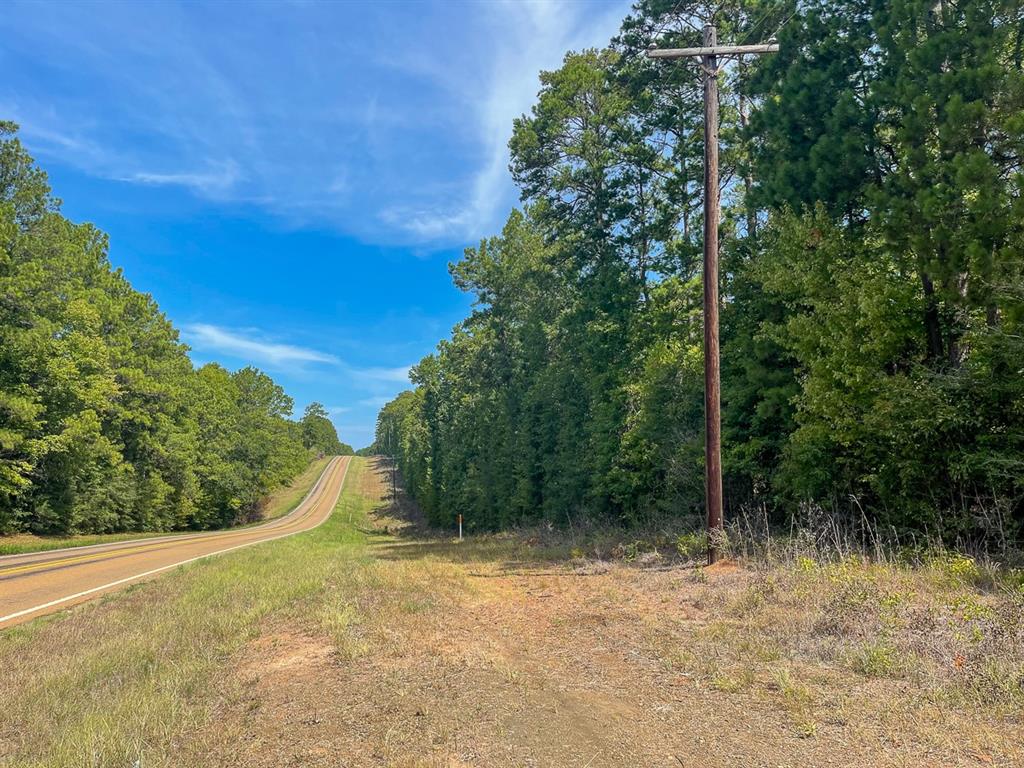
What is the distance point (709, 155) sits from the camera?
10305 millimetres

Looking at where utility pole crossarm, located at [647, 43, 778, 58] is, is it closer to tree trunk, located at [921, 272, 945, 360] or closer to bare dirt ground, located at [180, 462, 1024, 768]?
tree trunk, located at [921, 272, 945, 360]

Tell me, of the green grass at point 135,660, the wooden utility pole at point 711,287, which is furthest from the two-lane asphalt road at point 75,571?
the wooden utility pole at point 711,287

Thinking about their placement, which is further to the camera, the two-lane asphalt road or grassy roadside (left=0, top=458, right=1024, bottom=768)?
the two-lane asphalt road

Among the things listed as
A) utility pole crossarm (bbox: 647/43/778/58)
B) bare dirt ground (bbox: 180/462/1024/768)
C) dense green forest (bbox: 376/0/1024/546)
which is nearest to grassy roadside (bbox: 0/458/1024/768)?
bare dirt ground (bbox: 180/462/1024/768)

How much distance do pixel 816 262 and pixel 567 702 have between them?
944cm

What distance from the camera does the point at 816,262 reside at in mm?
10570

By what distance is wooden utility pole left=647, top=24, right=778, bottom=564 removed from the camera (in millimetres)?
9711

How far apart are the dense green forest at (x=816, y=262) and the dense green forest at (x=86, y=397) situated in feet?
66.3

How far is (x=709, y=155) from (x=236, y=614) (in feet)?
36.2

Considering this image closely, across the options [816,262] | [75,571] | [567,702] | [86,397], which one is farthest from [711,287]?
[86,397]

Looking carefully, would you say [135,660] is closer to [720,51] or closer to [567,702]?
[567,702]

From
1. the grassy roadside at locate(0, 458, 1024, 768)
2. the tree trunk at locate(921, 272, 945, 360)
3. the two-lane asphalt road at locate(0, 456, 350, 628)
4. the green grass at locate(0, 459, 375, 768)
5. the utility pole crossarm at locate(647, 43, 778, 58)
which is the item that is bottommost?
the two-lane asphalt road at locate(0, 456, 350, 628)

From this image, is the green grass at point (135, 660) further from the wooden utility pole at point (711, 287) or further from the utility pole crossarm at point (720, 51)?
the utility pole crossarm at point (720, 51)

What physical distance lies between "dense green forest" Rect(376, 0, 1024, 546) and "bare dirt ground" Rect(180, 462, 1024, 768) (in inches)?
160
